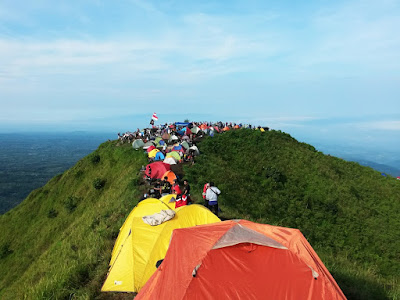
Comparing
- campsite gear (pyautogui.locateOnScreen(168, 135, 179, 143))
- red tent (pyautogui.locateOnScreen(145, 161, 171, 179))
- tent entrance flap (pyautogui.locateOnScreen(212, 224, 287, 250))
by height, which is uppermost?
campsite gear (pyautogui.locateOnScreen(168, 135, 179, 143))

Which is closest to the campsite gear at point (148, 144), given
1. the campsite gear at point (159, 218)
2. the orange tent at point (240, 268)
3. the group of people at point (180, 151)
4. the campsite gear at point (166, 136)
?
the group of people at point (180, 151)

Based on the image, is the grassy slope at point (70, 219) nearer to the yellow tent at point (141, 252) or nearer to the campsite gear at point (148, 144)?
the campsite gear at point (148, 144)

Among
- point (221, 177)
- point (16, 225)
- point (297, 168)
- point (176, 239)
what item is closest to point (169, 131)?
point (221, 177)

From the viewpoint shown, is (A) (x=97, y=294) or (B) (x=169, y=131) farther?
(B) (x=169, y=131)

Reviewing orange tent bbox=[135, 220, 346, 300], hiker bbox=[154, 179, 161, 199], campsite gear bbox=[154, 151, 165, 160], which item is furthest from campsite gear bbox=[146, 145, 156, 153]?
orange tent bbox=[135, 220, 346, 300]

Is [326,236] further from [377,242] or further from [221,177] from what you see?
[221,177]

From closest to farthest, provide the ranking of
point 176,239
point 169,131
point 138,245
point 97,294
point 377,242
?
point 176,239
point 97,294
point 138,245
point 377,242
point 169,131

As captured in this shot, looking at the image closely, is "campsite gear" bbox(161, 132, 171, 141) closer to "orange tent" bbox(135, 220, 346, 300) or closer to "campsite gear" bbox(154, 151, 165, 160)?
"campsite gear" bbox(154, 151, 165, 160)

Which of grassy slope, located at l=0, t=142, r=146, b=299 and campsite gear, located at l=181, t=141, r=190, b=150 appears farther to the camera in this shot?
campsite gear, located at l=181, t=141, r=190, b=150
